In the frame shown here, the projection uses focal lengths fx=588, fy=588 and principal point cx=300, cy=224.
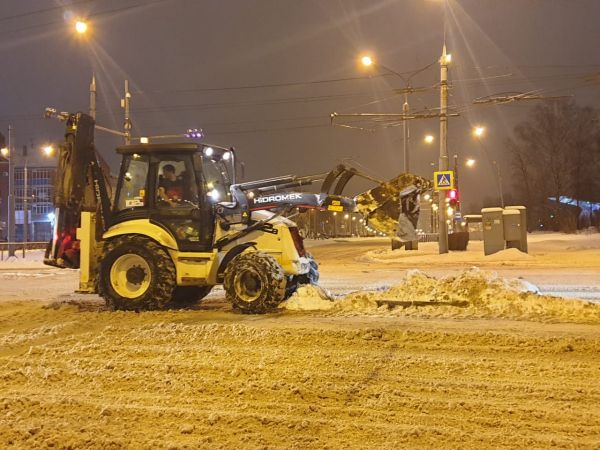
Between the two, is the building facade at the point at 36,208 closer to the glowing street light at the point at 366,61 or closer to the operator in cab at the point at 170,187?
the glowing street light at the point at 366,61

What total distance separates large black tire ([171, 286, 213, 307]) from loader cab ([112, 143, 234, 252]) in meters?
1.38

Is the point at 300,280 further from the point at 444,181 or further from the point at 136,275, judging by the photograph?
the point at 444,181

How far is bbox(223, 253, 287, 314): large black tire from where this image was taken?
9.43 m

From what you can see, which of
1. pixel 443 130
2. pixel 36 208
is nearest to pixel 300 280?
pixel 443 130

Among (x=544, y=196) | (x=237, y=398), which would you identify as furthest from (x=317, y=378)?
(x=544, y=196)

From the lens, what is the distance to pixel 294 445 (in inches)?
168

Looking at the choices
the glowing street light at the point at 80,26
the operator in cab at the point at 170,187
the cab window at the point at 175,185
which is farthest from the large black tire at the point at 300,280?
the glowing street light at the point at 80,26

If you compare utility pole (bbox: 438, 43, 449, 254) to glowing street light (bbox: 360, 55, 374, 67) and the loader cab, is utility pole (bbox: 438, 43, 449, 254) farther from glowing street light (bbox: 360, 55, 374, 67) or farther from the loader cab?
the loader cab

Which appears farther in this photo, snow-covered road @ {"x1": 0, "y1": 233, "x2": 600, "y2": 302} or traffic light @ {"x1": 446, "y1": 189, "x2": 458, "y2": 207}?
traffic light @ {"x1": 446, "y1": 189, "x2": 458, "y2": 207}

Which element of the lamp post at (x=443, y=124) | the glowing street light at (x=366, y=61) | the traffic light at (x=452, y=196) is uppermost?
the glowing street light at (x=366, y=61)

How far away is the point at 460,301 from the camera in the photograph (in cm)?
939

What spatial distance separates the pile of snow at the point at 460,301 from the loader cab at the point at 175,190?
2.05 m

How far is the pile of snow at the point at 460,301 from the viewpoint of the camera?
8.95m

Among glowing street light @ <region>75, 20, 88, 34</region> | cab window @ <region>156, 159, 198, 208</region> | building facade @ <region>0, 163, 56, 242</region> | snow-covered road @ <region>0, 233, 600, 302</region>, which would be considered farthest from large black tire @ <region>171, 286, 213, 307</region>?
building facade @ <region>0, 163, 56, 242</region>
